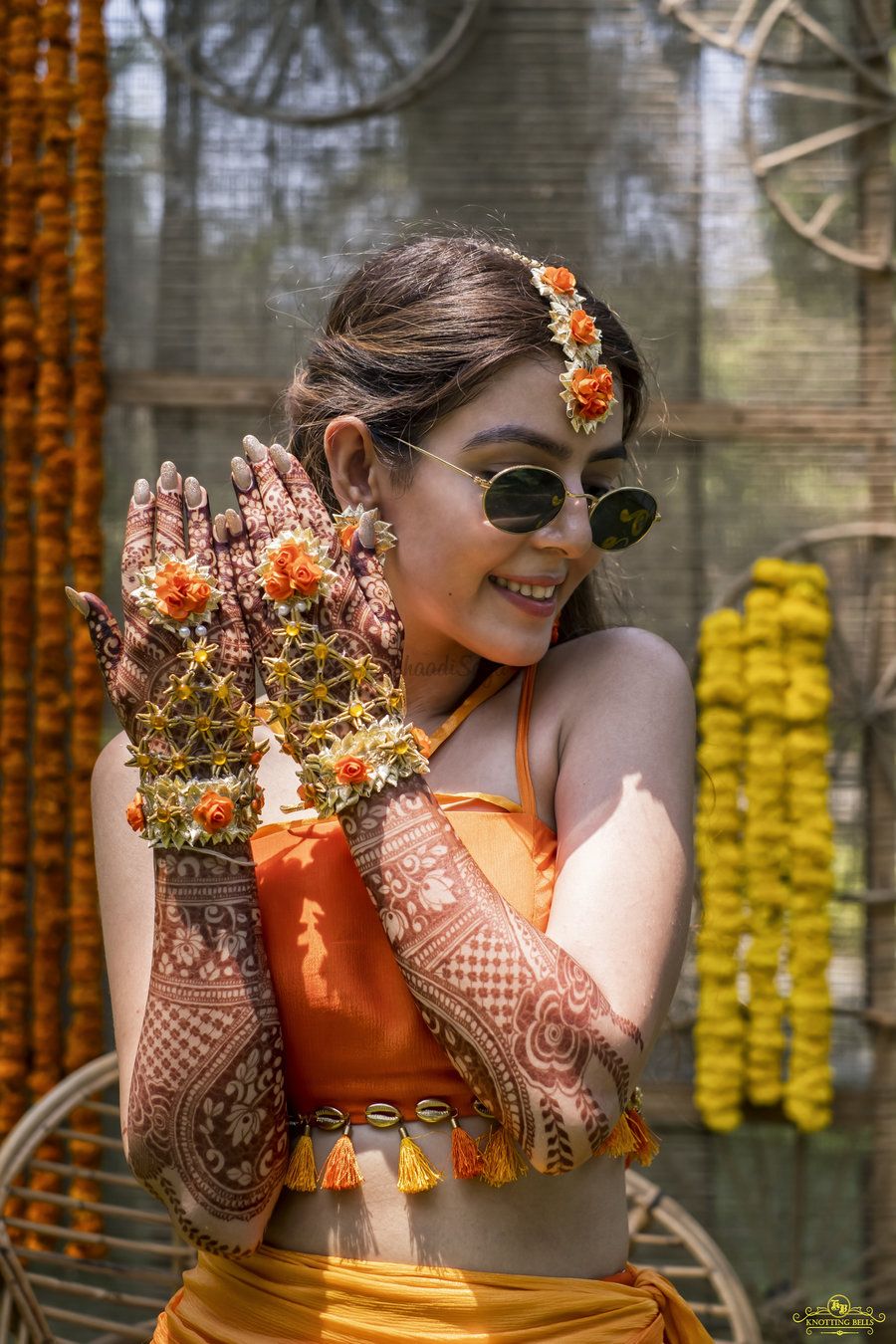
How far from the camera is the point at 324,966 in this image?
1.48 meters

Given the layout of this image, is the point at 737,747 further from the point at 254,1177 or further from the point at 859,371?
the point at 254,1177

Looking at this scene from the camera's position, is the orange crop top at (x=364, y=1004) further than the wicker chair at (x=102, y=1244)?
No

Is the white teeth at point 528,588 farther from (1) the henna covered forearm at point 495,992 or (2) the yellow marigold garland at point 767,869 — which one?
(2) the yellow marigold garland at point 767,869

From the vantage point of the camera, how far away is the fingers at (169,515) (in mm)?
1408

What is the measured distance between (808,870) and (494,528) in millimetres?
2186

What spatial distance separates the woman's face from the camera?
1.54m

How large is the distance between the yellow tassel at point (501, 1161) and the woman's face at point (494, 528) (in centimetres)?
52

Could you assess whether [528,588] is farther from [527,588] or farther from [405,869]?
[405,869]

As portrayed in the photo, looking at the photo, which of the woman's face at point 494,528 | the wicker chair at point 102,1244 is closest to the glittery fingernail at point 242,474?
the woman's face at point 494,528

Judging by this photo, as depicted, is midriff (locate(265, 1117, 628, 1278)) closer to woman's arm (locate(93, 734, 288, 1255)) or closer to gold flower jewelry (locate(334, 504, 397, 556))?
woman's arm (locate(93, 734, 288, 1255))

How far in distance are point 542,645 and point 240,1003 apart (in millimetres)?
514

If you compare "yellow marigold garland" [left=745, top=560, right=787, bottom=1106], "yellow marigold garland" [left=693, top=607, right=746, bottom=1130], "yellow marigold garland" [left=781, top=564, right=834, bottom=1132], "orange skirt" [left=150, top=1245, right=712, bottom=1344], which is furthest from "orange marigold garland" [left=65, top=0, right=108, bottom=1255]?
"orange skirt" [left=150, top=1245, right=712, bottom=1344]

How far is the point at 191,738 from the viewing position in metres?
1.39

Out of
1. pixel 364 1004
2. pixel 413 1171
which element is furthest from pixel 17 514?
pixel 413 1171
